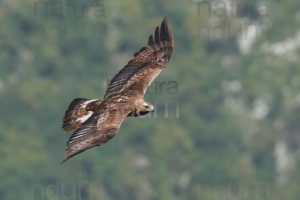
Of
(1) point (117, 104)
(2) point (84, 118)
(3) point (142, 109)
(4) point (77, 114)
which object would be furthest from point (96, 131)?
(3) point (142, 109)

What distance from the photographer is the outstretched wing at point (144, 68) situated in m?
21.2

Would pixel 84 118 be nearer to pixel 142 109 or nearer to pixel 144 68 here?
pixel 142 109

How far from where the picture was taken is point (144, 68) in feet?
71.3

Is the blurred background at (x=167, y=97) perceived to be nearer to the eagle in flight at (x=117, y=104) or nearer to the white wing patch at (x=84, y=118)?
the eagle in flight at (x=117, y=104)

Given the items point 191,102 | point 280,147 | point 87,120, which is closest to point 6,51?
point 191,102

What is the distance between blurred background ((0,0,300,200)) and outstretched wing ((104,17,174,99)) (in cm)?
3010

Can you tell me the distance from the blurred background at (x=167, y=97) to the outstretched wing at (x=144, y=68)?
1185 inches

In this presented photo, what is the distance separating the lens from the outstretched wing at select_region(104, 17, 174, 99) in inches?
835

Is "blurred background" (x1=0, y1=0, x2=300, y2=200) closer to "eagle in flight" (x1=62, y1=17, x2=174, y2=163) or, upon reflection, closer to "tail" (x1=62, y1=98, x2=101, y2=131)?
"eagle in flight" (x1=62, y1=17, x2=174, y2=163)

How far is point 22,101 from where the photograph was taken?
5881 cm

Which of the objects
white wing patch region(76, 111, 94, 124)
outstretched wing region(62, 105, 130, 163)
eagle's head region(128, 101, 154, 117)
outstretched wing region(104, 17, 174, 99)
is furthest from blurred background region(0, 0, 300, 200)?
outstretched wing region(62, 105, 130, 163)

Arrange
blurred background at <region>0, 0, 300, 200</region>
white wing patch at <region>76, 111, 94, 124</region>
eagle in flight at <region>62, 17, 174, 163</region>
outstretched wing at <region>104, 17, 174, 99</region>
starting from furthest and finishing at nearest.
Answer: blurred background at <region>0, 0, 300, 200</region>, outstretched wing at <region>104, 17, 174, 99</region>, white wing patch at <region>76, 111, 94, 124</region>, eagle in flight at <region>62, 17, 174, 163</region>

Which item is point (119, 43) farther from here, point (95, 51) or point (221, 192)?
point (221, 192)

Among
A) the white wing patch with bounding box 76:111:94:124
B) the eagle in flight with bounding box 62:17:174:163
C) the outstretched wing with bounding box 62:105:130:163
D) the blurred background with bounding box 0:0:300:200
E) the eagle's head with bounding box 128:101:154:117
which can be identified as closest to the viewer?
the outstretched wing with bounding box 62:105:130:163
